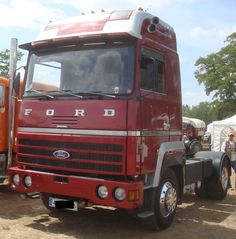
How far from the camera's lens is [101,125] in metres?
7.02

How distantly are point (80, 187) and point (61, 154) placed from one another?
62 cm

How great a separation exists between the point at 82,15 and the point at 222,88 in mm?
47051

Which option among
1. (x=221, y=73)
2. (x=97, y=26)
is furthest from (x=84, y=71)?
(x=221, y=73)

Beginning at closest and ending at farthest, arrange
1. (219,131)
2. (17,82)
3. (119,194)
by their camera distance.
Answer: (119,194) < (17,82) < (219,131)

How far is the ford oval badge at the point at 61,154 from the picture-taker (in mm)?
7289

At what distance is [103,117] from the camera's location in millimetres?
6984

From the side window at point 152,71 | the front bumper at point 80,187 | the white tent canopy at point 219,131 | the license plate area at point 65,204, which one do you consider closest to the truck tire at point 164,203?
the front bumper at point 80,187

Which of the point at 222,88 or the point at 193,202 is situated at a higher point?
the point at 222,88

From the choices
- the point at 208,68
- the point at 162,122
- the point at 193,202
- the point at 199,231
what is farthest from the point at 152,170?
the point at 208,68

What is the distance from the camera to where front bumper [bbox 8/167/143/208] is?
22.3ft

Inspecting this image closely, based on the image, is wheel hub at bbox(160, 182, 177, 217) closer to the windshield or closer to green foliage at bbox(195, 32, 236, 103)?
the windshield

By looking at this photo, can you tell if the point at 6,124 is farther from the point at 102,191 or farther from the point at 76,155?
the point at 102,191

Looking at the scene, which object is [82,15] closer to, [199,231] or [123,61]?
[123,61]

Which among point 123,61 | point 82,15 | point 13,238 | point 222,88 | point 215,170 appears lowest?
point 13,238
